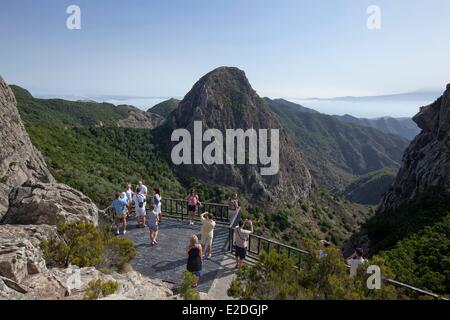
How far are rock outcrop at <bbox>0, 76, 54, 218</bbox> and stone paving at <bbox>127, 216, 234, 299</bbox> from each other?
5.00 meters

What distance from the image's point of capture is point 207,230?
11609mm

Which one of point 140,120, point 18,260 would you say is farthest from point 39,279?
point 140,120

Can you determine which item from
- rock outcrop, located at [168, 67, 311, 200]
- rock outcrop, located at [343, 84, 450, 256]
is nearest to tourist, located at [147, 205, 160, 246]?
rock outcrop, located at [343, 84, 450, 256]

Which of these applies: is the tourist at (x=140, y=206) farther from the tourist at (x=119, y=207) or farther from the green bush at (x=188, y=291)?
the green bush at (x=188, y=291)

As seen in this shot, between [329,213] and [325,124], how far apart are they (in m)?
131

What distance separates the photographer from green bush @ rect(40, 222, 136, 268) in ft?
30.1

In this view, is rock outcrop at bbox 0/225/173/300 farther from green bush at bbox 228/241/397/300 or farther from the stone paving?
green bush at bbox 228/241/397/300

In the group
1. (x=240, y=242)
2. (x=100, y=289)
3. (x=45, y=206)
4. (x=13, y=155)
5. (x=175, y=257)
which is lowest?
(x=175, y=257)

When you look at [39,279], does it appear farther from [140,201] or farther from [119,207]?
[140,201]

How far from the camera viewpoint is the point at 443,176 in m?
21.7

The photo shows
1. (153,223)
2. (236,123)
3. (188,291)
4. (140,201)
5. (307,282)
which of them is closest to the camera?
(188,291)

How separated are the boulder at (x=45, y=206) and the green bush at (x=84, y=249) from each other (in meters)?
1.45

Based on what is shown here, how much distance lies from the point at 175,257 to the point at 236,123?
5384 centimetres
